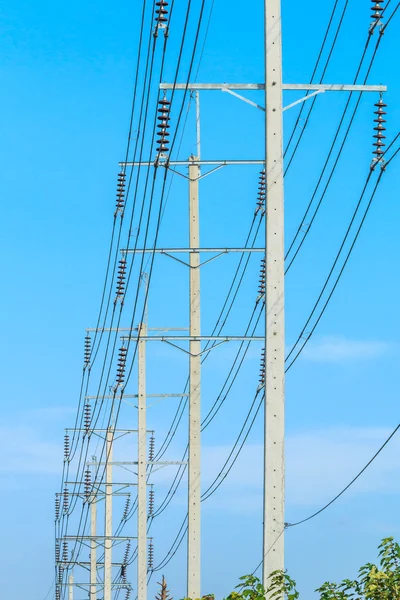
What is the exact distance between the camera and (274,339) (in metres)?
16.8

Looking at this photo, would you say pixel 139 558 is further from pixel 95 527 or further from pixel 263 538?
pixel 95 527

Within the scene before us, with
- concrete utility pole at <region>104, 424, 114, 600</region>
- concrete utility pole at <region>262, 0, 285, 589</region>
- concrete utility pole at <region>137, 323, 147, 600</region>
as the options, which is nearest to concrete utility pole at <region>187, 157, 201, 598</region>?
concrete utility pole at <region>137, 323, 147, 600</region>

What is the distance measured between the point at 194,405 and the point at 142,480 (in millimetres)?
12349

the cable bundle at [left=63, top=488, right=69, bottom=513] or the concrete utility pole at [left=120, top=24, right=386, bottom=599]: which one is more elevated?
the cable bundle at [left=63, top=488, right=69, bottom=513]

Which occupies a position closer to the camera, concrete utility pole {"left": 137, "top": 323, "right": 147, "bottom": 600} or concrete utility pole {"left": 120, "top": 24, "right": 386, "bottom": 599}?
concrete utility pole {"left": 120, "top": 24, "right": 386, "bottom": 599}

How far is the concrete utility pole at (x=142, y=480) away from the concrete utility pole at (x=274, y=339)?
2448 cm

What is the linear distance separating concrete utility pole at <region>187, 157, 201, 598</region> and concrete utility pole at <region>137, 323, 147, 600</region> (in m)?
10.6

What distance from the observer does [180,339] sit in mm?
30344

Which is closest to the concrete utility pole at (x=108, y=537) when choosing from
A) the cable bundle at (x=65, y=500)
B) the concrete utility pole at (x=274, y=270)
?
the cable bundle at (x=65, y=500)

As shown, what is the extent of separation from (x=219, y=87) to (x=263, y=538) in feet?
18.5

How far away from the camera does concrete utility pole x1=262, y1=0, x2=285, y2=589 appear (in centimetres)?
1653

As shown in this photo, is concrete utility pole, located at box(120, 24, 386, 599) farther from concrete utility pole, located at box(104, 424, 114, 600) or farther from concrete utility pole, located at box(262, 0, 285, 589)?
concrete utility pole, located at box(104, 424, 114, 600)

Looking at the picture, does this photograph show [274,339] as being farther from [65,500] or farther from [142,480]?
[65,500]

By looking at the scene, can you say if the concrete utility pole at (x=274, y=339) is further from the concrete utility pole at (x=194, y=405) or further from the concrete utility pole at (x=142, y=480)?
the concrete utility pole at (x=142, y=480)
